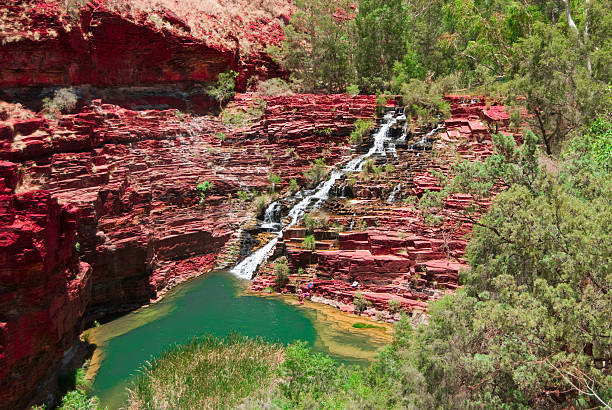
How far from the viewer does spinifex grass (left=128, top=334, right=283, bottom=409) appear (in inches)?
402

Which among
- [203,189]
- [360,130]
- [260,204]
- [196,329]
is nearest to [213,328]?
[196,329]

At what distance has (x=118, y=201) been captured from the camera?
1881 cm

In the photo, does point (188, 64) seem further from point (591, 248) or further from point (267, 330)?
point (591, 248)

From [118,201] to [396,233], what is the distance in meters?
13.0

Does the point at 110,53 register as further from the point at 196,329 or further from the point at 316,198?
A: the point at 196,329

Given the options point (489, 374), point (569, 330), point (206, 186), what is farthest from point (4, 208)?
point (206, 186)

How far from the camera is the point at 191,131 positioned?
2550cm

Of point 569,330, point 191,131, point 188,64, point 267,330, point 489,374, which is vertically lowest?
point 267,330

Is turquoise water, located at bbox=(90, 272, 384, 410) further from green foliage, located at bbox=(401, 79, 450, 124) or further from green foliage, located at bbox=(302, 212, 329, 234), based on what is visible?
green foliage, located at bbox=(401, 79, 450, 124)

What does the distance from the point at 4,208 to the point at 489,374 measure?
37.5ft

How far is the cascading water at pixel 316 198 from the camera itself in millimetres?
22078

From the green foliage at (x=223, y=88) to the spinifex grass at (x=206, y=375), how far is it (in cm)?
1941

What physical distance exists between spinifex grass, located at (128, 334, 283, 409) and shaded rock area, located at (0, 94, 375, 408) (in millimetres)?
2902

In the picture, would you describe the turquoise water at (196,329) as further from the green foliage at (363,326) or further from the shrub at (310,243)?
the shrub at (310,243)
